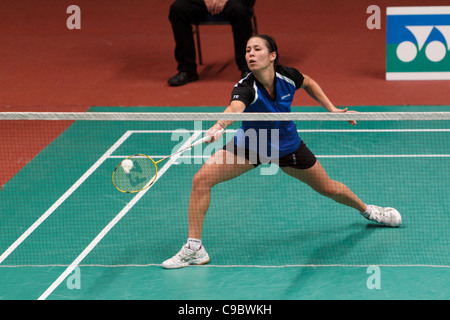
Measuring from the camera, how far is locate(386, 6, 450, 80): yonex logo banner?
1050 centimetres

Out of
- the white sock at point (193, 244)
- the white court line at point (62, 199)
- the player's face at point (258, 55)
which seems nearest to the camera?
the player's face at point (258, 55)

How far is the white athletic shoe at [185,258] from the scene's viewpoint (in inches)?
236

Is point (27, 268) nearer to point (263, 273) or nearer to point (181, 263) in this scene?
point (181, 263)

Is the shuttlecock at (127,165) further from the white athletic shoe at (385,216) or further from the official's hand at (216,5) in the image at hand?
the official's hand at (216,5)

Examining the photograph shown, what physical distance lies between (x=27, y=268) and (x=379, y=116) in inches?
126

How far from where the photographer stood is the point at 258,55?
5.74 metres

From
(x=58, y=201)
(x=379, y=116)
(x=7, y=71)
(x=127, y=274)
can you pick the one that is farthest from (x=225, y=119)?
(x=7, y=71)

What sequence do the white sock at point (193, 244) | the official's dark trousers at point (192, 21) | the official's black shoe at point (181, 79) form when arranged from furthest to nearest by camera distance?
the official's black shoe at point (181, 79) → the official's dark trousers at point (192, 21) → the white sock at point (193, 244)

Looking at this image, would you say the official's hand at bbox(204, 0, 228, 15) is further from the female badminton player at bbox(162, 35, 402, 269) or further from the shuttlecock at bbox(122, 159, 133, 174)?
the shuttlecock at bbox(122, 159, 133, 174)

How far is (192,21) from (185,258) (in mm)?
6020

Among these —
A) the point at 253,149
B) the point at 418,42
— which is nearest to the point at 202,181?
the point at 253,149

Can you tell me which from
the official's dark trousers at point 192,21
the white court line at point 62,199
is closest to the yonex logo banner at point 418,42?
the official's dark trousers at point 192,21

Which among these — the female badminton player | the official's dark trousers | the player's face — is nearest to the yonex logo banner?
the official's dark trousers

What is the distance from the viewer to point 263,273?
5.93 m
